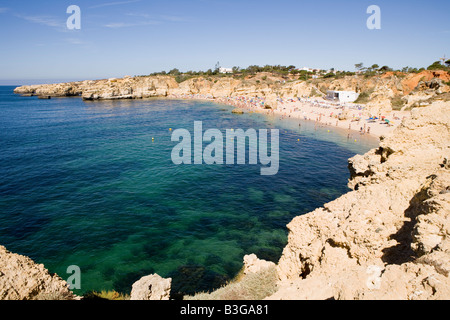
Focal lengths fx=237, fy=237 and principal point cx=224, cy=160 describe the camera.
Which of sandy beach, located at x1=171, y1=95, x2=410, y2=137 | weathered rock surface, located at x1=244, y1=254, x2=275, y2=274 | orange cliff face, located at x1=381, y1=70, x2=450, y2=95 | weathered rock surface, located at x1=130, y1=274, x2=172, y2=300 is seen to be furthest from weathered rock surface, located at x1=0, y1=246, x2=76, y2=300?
orange cliff face, located at x1=381, y1=70, x2=450, y2=95

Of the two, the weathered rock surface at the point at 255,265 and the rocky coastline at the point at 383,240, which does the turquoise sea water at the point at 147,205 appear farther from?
the rocky coastline at the point at 383,240

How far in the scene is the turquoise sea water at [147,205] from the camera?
43.9 ft

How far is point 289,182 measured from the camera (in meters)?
24.3

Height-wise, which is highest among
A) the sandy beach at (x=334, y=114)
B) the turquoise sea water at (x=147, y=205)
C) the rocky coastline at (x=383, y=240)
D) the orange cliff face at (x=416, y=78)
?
the orange cliff face at (x=416, y=78)

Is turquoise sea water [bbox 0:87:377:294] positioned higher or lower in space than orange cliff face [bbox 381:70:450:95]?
lower

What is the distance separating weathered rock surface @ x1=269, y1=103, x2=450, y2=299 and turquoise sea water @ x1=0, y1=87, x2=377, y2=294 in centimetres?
623

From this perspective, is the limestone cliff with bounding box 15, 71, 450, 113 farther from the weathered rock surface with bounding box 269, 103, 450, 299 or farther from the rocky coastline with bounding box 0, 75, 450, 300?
the rocky coastline with bounding box 0, 75, 450, 300

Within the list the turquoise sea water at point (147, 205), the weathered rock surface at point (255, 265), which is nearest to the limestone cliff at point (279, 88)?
the turquoise sea water at point (147, 205)

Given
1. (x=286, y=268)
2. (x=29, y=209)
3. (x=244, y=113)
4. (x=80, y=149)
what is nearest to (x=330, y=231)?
(x=286, y=268)

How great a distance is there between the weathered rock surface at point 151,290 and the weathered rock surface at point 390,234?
151 inches

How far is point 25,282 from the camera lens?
645cm

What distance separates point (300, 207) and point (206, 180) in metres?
9.80

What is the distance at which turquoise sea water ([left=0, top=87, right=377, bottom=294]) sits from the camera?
13.4 m
